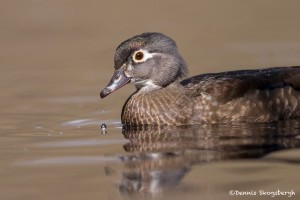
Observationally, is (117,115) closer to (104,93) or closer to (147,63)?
(104,93)

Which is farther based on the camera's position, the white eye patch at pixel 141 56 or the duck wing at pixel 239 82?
the white eye patch at pixel 141 56

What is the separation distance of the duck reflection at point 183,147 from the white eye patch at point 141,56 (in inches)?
31.2

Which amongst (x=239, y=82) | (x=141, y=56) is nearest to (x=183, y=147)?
(x=239, y=82)

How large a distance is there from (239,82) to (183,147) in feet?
6.06

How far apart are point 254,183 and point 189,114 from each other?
312cm

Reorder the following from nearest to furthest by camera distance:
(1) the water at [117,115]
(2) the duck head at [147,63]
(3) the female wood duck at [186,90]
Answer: (1) the water at [117,115]
(3) the female wood duck at [186,90]
(2) the duck head at [147,63]

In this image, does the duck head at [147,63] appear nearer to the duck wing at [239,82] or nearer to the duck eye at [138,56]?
the duck eye at [138,56]

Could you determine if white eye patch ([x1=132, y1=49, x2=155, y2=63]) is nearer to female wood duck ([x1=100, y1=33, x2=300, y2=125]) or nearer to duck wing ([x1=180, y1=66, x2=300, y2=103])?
female wood duck ([x1=100, y1=33, x2=300, y2=125])

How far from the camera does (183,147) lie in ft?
30.4

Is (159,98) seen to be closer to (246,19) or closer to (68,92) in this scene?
(68,92)

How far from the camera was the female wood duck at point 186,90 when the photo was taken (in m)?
10.8

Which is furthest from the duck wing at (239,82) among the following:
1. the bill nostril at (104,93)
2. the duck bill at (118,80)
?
the bill nostril at (104,93)

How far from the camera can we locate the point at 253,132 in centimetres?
1001

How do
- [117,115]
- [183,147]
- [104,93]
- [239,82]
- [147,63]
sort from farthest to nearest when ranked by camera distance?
[117,115], [147,63], [104,93], [239,82], [183,147]
